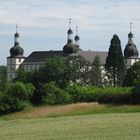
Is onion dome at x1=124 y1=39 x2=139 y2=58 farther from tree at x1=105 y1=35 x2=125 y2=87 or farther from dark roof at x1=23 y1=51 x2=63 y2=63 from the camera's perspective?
tree at x1=105 y1=35 x2=125 y2=87

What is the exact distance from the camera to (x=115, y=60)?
113 meters

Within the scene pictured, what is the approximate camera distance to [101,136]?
26.4m

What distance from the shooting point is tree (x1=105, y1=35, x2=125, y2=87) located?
112312mm

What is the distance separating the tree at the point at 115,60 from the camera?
368ft

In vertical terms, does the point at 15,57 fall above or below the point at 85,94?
above

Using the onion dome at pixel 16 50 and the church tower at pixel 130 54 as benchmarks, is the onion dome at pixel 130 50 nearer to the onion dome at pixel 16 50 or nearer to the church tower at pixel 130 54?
the church tower at pixel 130 54

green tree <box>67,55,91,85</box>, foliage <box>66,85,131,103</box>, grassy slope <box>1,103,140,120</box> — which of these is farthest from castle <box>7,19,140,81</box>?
grassy slope <box>1,103,140,120</box>

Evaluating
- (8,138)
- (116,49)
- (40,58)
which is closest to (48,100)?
(116,49)

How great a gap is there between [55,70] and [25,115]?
122 ft

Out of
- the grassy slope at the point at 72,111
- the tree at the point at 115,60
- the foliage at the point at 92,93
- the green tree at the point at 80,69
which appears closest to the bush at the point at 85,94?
the foliage at the point at 92,93

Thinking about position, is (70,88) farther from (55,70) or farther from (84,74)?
(84,74)

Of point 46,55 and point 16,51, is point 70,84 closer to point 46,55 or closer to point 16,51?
point 46,55

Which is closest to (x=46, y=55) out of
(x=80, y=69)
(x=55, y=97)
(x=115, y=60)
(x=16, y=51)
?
(x=16, y=51)

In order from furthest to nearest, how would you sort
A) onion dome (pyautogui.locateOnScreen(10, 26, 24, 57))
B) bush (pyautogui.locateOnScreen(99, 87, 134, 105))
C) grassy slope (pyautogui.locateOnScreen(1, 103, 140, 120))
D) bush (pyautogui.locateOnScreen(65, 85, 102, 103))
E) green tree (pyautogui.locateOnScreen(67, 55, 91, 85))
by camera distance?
onion dome (pyautogui.locateOnScreen(10, 26, 24, 57)) → green tree (pyautogui.locateOnScreen(67, 55, 91, 85)) → bush (pyautogui.locateOnScreen(65, 85, 102, 103)) → bush (pyautogui.locateOnScreen(99, 87, 134, 105)) → grassy slope (pyautogui.locateOnScreen(1, 103, 140, 120))
